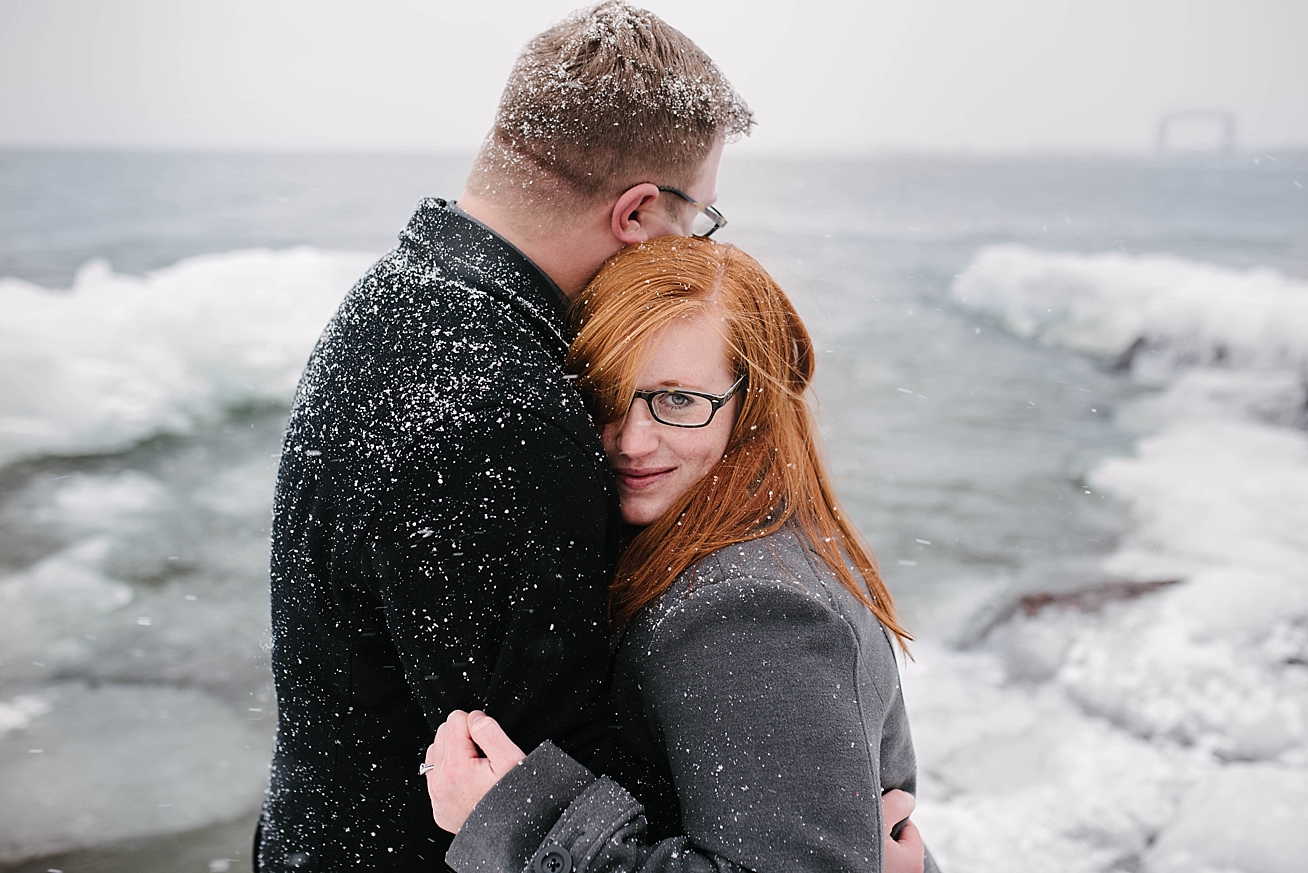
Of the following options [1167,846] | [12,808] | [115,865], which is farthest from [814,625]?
[12,808]

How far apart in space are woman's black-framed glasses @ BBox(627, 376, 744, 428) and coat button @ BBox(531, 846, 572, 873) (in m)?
0.50

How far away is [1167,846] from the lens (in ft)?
8.91

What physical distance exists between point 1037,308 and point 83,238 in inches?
312

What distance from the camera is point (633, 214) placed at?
1207 millimetres

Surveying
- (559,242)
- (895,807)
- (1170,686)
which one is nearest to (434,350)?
(559,242)

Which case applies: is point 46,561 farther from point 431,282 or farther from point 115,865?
point 431,282

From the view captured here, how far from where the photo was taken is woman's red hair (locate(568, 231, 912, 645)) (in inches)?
41.6

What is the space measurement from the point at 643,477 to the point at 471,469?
29 centimetres

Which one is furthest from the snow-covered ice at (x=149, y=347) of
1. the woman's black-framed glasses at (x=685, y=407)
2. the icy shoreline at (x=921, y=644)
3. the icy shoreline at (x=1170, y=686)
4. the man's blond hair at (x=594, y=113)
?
the woman's black-framed glasses at (x=685, y=407)

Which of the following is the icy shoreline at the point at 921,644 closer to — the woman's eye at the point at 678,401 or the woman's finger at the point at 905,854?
the woman's finger at the point at 905,854

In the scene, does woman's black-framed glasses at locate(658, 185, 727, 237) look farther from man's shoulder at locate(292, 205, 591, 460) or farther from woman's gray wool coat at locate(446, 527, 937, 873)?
woman's gray wool coat at locate(446, 527, 937, 873)

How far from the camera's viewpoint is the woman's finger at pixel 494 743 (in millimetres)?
916

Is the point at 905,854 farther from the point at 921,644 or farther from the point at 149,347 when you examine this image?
the point at 149,347

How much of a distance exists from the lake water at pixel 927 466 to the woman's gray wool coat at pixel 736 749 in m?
0.59
